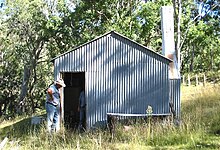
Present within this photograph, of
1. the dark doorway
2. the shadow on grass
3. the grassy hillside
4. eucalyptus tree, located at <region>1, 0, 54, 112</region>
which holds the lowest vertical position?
the shadow on grass

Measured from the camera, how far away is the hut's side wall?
1126 centimetres

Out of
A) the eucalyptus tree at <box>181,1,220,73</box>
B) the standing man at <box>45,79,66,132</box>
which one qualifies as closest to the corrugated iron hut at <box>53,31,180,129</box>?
the standing man at <box>45,79,66,132</box>

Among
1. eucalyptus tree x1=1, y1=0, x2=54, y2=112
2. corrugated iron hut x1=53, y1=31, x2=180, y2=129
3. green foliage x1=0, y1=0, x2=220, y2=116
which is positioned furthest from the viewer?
eucalyptus tree x1=1, y1=0, x2=54, y2=112

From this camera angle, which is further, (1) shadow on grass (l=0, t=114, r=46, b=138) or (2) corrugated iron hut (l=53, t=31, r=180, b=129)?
(2) corrugated iron hut (l=53, t=31, r=180, b=129)

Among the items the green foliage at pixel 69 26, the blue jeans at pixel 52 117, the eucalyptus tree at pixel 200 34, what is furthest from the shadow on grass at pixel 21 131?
the eucalyptus tree at pixel 200 34

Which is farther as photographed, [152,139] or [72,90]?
[72,90]

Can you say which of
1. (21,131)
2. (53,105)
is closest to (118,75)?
(53,105)

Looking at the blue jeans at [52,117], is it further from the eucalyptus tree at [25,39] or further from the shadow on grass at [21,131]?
the eucalyptus tree at [25,39]

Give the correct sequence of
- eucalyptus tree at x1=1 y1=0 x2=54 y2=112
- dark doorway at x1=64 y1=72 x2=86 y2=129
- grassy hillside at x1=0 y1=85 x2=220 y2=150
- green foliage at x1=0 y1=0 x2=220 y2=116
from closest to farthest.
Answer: grassy hillside at x1=0 y1=85 x2=220 y2=150 < dark doorway at x1=64 y1=72 x2=86 y2=129 < green foliage at x1=0 y1=0 x2=220 y2=116 < eucalyptus tree at x1=1 y1=0 x2=54 y2=112

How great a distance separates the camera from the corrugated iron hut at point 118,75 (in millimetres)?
11250

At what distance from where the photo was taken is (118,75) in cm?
1149

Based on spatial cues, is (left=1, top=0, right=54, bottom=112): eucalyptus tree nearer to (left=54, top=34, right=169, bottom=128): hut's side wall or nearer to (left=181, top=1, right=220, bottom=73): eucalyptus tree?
(left=181, top=1, right=220, bottom=73): eucalyptus tree

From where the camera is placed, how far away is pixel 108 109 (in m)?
11.4

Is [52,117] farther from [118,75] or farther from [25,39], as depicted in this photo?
[25,39]
